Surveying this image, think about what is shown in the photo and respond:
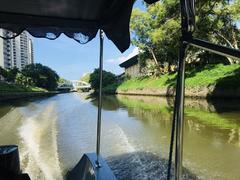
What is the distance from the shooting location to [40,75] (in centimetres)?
7094

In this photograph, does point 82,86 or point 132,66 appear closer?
point 132,66

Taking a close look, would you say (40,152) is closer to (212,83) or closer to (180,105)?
(180,105)

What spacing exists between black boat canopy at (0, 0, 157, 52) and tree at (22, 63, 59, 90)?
65.5m

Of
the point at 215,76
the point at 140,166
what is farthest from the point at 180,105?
the point at 215,76

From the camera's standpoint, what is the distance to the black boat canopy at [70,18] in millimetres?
2838

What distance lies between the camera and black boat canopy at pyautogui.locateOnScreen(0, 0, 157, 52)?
2838mm

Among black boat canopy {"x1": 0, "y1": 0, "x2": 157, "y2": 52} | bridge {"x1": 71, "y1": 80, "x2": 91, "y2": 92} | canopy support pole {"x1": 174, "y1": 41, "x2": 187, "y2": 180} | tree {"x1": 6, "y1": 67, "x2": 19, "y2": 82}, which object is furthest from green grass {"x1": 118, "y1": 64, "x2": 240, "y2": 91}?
bridge {"x1": 71, "y1": 80, "x2": 91, "y2": 92}

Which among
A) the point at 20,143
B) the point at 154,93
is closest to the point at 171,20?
the point at 154,93

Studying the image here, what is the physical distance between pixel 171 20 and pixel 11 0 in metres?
18.6

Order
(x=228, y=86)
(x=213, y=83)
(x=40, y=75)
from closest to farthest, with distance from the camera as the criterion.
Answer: (x=228, y=86) → (x=213, y=83) → (x=40, y=75)

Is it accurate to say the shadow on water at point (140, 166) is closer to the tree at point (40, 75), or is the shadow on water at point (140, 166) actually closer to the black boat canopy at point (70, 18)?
the black boat canopy at point (70, 18)

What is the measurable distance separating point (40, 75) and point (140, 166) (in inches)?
2686

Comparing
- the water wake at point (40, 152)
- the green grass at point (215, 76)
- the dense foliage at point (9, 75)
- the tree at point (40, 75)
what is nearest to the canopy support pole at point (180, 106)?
the water wake at point (40, 152)

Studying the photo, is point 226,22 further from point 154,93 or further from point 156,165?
point 156,165
